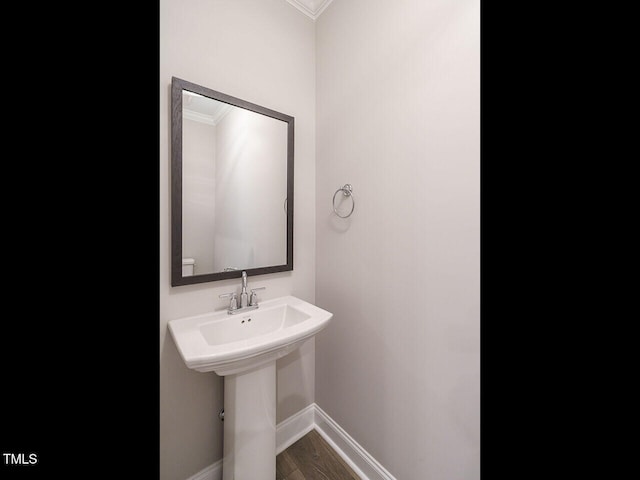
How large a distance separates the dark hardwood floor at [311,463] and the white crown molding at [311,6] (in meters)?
2.14

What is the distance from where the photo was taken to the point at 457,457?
915 millimetres

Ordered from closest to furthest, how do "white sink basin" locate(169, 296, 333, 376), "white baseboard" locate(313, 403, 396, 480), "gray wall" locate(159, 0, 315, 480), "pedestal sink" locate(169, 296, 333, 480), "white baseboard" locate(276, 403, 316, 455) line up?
"white sink basin" locate(169, 296, 333, 376)
"pedestal sink" locate(169, 296, 333, 480)
"gray wall" locate(159, 0, 315, 480)
"white baseboard" locate(313, 403, 396, 480)
"white baseboard" locate(276, 403, 316, 455)

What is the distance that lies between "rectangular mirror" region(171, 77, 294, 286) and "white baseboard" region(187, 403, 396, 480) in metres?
0.76

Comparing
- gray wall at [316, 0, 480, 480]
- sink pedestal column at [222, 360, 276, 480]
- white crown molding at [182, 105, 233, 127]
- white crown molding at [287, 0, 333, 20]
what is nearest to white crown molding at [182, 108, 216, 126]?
white crown molding at [182, 105, 233, 127]

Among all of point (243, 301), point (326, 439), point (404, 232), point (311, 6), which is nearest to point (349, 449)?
point (326, 439)

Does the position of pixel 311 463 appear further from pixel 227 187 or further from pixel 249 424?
pixel 227 187

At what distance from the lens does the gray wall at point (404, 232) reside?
89 centimetres

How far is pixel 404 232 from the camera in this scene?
108 centimetres

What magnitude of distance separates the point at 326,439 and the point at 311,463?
16 centimetres

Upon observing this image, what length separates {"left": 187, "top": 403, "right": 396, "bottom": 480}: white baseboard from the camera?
118cm

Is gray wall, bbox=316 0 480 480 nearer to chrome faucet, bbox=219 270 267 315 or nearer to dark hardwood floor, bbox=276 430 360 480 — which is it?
dark hardwood floor, bbox=276 430 360 480
